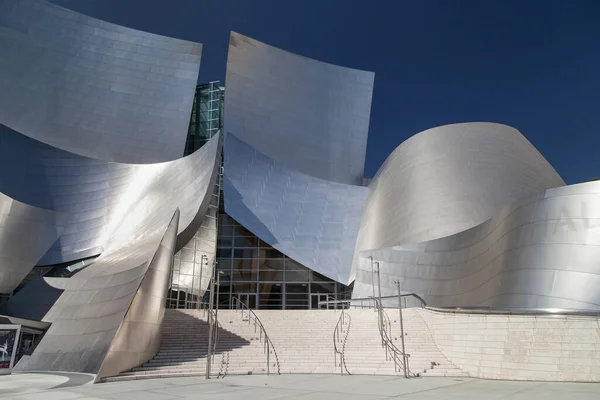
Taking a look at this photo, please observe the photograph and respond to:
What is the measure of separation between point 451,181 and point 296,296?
10652 millimetres

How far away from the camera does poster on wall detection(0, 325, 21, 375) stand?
10.8 meters

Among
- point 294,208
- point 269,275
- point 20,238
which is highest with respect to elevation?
point 294,208

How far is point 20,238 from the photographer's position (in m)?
19.2

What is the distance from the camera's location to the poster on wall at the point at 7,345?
10845 millimetres

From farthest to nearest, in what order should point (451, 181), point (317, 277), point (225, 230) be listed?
1. point (225, 230)
2. point (317, 277)
3. point (451, 181)

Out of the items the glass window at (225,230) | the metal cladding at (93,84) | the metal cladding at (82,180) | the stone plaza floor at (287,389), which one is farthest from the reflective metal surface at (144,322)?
the metal cladding at (93,84)

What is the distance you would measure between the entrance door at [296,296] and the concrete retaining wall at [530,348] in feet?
46.2

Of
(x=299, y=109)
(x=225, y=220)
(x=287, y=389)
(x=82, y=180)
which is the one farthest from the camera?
(x=299, y=109)

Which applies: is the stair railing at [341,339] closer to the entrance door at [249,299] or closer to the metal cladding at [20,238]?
the entrance door at [249,299]

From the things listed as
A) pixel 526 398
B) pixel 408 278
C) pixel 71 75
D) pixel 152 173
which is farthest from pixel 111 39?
pixel 526 398

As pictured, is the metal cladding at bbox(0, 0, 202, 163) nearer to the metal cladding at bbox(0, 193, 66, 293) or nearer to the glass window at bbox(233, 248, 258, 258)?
the metal cladding at bbox(0, 193, 66, 293)

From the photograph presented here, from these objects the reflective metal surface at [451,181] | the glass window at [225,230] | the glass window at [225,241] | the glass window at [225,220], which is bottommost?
the glass window at [225,241]

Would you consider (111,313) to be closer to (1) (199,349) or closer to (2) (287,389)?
(1) (199,349)

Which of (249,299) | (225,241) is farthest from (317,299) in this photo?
(225,241)
